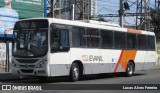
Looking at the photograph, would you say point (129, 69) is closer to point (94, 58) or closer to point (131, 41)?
point (131, 41)

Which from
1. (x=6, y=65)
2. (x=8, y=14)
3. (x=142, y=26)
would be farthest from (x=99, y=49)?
(x=142, y=26)

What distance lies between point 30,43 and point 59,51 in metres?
1.41

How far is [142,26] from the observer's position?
5903 centimetres

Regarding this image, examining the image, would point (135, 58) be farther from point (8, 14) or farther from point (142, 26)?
point (142, 26)

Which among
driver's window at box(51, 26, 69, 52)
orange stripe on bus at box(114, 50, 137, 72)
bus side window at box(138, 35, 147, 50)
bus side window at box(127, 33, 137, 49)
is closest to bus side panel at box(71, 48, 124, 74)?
orange stripe on bus at box(114, 50, 137, 72)

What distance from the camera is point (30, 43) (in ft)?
68.4

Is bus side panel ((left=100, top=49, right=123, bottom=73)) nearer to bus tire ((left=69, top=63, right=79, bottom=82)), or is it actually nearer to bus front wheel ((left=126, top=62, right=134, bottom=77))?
bus front wheel ((left=126, top=62, right=134, bottom=77))

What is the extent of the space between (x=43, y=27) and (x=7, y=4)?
10936 millimetres

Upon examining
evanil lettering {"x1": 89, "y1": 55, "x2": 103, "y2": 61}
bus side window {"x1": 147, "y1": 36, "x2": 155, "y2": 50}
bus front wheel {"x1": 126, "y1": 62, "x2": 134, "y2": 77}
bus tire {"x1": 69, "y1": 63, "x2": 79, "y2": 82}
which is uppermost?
bus side window {"x1": 147, "y1": 36, "x2": 155, "y2": 50}

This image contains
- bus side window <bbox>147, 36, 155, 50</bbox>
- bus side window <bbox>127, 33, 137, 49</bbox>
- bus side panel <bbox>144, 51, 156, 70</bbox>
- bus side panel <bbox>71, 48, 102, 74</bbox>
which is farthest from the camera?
bus side window <bbox>147, 36, 155, 50</bbox>

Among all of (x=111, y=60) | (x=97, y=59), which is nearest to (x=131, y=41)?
(x=111, y=60)

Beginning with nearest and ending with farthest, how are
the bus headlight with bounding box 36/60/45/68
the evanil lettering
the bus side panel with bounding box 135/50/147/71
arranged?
the bus headlight with bounding box 36/60/45/68 < the evanil lettering < the bus side panel with bounding box 135/50/147/71

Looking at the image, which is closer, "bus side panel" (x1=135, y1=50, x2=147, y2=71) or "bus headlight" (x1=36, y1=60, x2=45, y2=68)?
"bus headlight" (x1=36, y1=60, x2=45, y2=68)

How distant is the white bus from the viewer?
20547 mm
